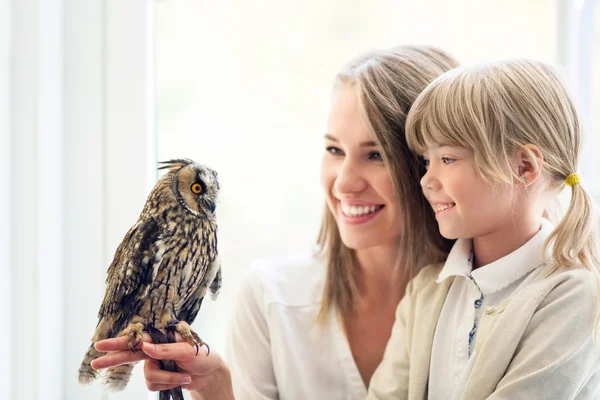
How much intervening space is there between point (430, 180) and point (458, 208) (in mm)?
63

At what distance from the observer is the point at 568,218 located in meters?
0.91

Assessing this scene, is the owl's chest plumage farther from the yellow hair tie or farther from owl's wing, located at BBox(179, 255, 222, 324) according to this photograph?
the yellow hair tie

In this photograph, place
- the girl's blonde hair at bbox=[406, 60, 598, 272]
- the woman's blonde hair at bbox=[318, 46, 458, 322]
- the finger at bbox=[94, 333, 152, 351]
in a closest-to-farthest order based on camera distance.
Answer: the finger at bbox=[94, 333, 152, 351], the girl's blonde hair at bbox=[406, 60, 598, 272], the woman's blonde hair at bbox=[318, 46, 458, 322]

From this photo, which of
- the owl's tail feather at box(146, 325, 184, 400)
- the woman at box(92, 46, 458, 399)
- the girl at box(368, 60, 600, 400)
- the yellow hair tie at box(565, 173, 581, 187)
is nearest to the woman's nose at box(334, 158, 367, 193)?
the woman at box(92, 46, 458, 399)

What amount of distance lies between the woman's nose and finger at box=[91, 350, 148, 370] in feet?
1.59

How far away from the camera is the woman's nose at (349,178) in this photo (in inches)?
41.8

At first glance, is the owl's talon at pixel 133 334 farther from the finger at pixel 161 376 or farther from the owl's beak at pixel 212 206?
the owl's beak at pixel 212 206

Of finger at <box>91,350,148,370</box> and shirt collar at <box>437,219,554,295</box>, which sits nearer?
finger at <box>91,350,148,370</box>

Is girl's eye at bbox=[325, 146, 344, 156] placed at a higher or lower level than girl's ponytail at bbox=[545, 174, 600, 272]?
higher

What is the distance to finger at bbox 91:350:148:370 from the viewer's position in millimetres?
702

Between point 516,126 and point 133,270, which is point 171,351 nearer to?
point 133,270

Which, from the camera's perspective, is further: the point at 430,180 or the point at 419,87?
the point at 419,87

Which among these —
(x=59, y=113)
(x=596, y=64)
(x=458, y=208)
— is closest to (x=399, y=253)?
(x=458, y=208)

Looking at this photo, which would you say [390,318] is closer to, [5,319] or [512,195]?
[512,195]
